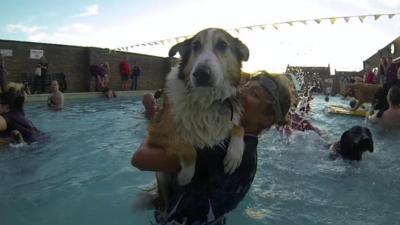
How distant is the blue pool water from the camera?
14.0 ft

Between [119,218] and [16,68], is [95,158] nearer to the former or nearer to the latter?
[119,218]

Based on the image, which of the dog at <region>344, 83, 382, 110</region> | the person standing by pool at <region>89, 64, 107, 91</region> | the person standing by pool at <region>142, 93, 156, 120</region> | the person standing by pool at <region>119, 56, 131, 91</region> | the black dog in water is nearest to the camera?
the black dog in water

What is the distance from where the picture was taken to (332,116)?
12719 millimetres

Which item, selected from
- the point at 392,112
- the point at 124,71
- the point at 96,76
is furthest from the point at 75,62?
the point at 392,112

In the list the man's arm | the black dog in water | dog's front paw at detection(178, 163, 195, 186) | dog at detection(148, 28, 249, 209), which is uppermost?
dog at detection(148, 28, 249, 209)

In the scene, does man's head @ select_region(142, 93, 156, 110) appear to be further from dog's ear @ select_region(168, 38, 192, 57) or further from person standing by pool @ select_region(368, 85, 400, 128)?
dog's ear @ select_region(168, 38, 192, 57)

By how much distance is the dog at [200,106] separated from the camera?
2.72 meters

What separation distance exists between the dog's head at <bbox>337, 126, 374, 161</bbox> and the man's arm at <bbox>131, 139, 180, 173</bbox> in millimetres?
3967

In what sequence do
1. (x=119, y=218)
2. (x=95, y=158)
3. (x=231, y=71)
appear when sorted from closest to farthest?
(x=231, y=71) < (x=119, y=218) < (x=95, y=158)

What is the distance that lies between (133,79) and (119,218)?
20.0 meters

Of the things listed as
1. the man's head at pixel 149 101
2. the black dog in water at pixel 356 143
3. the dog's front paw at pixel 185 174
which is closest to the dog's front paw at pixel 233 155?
the dog's front paw at pixel 185 174

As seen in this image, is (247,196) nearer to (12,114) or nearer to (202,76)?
(202,76)

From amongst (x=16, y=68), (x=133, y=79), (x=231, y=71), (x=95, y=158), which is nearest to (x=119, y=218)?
(x=231, y=71)

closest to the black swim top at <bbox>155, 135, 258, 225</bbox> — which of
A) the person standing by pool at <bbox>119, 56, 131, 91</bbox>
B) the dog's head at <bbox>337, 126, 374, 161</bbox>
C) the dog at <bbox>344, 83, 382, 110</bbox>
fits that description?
the dog's head at <bbox>337, 126, 374, 161</bbox>
